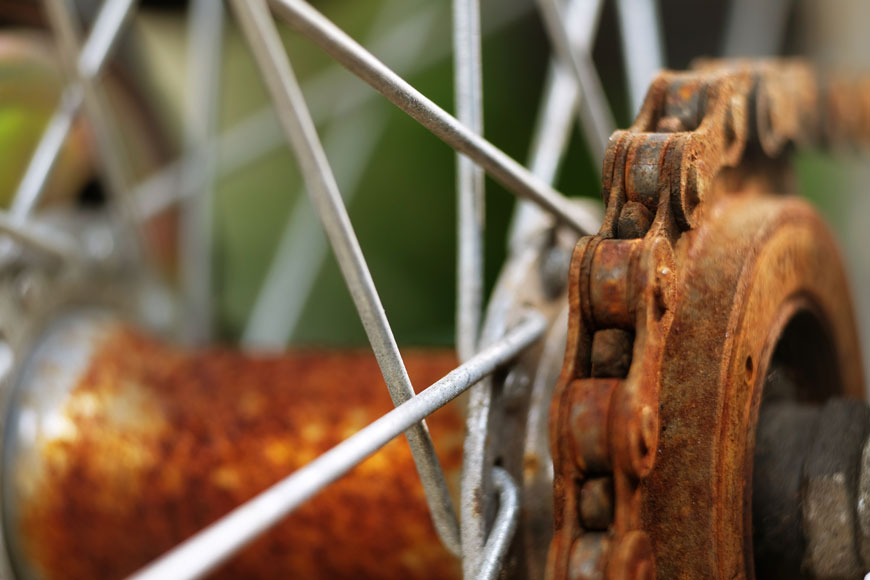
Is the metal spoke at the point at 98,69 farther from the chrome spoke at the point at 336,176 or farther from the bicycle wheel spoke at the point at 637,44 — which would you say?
the bicycle wheel spoke at the point at 637,44

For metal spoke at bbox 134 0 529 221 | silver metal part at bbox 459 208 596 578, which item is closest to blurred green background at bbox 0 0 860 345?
metal spoke at bbox 134 0 529 221

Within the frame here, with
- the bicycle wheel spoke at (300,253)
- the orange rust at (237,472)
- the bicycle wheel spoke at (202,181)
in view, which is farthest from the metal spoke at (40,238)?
the bicycle wheel spoke at (300,253)

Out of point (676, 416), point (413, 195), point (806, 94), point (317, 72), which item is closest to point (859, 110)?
point (806, 94)

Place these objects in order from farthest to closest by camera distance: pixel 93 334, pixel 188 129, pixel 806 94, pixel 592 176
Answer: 1. pixel 592 176
2. pixel 188 129
3. pixel 93 334
4. pixel 806 94

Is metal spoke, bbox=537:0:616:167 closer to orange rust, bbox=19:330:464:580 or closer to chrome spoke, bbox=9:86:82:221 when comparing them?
orange rust, bbox=19:330:464:580

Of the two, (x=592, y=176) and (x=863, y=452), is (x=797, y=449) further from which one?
(x=592, y=176)

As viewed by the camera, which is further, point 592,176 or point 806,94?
point 592,176
